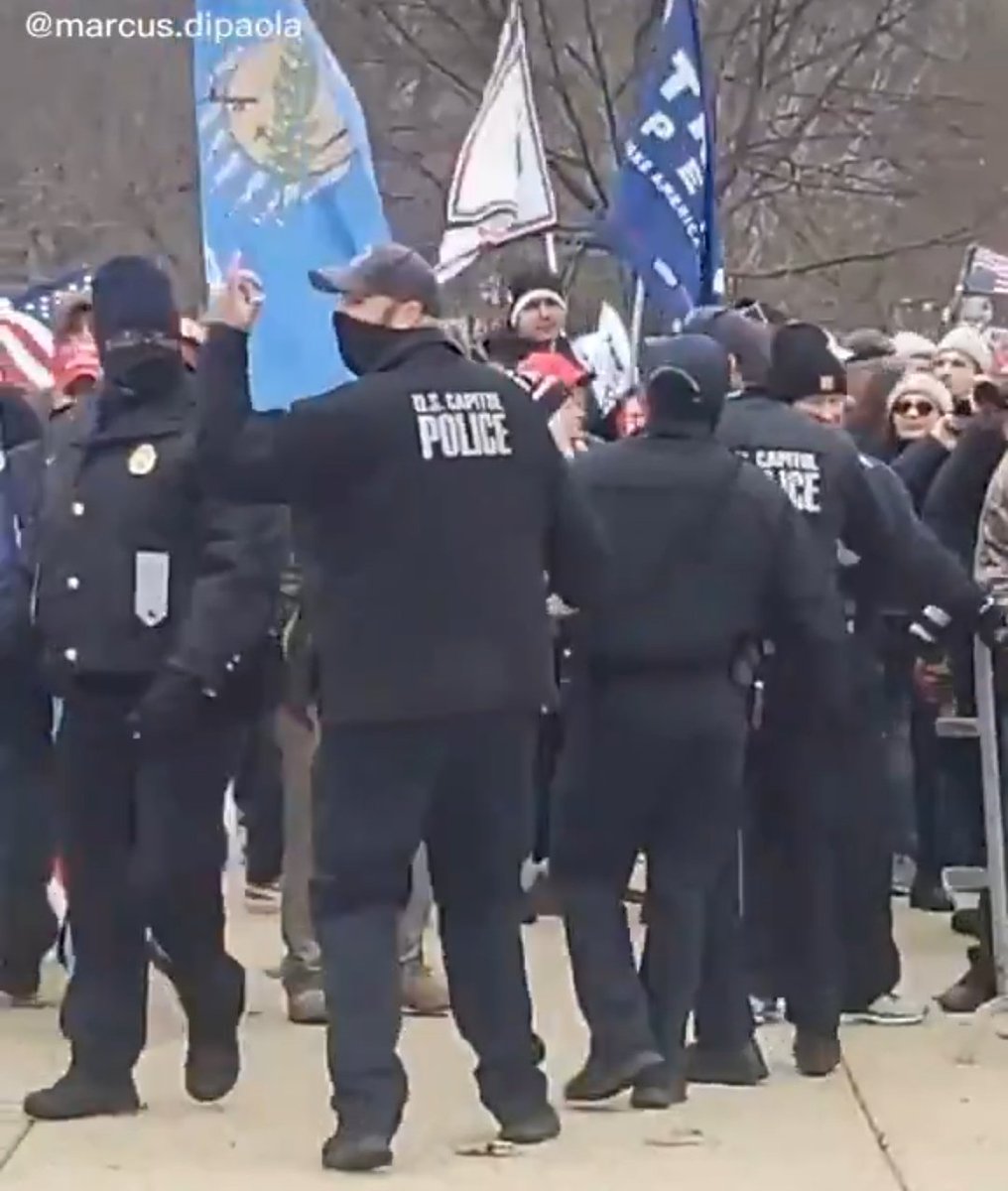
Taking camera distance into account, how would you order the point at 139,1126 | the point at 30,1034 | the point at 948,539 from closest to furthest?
the point at 139,1126
the point at 30,1034
the point at 948,539

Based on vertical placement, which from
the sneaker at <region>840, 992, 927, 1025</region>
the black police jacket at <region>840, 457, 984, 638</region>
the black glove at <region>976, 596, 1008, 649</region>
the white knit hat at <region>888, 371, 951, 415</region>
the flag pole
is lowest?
the sneaker at <region>840, 992, 927, 1025</region>

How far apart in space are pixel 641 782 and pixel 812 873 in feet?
A: 2.74

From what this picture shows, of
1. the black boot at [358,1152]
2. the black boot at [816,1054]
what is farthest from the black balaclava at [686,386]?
the black boot at [358,1152]

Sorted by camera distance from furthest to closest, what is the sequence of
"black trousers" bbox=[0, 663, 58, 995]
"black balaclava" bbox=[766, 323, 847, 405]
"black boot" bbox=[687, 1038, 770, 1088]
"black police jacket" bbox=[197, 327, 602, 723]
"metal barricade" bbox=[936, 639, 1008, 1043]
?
"black trousers" bbox=[0, 663, 58, 995] → "metal barricade" bbox=[936, 639, 1008, 1043] → "black balaclava" bbox=[766, 323, 847, 405] → "black boot" bbox=[687, 1038, 770, 1088] → "black police jacket" bbox=[197, 327, 602, 723]

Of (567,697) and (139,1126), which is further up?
(567,697)

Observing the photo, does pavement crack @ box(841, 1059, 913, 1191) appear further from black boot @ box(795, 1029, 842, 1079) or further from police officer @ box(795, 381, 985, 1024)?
police officer @ box(795, 381, 985, 1024)

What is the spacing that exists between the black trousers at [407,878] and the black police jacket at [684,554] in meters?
0.52

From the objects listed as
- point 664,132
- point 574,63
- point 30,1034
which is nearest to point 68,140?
point 574,63

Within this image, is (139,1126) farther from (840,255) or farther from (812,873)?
(840,255)

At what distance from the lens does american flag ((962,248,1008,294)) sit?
15.6 m

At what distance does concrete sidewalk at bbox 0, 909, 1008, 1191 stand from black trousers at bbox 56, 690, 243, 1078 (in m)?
0.31

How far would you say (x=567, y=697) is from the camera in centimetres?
812

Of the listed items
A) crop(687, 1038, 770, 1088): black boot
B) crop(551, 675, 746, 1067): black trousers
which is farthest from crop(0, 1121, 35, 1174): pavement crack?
crop(687, 1038, 770, 1088): black boot

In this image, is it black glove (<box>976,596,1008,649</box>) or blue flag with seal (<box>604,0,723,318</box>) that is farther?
blue flag with seal (<box>604,0,723,318</box>)
